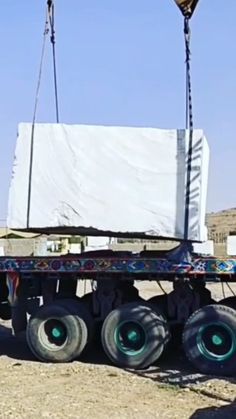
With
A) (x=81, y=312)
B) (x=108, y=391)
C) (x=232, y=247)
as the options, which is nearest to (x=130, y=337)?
(x=81, y=312)

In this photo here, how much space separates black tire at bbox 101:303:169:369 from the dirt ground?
0.19m

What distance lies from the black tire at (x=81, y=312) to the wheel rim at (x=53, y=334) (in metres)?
0.26

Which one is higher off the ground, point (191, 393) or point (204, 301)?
point (204, 301)

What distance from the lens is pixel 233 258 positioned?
971 centimetres

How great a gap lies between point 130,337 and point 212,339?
1.24 meters

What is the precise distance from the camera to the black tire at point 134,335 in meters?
9.84

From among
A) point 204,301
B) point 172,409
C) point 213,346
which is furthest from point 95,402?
point 204,301

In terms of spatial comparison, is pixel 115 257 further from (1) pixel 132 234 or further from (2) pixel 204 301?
(2) pixel 204 301

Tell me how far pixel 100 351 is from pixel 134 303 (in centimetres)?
143

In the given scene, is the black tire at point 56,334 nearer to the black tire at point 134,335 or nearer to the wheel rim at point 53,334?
the wheel rim at point 53,334

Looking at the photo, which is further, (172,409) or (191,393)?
(191,393)

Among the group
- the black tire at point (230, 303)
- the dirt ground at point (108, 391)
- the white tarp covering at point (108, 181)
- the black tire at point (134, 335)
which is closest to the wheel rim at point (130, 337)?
the black tire at point (134, 335)

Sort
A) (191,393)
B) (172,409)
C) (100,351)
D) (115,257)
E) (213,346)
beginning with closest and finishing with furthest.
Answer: (172,409) → (191,393) → (213,346) → (115,257) → (100,351)

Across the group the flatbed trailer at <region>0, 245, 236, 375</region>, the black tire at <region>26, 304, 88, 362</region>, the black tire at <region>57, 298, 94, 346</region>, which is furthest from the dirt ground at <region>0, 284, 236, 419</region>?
the black tire at <region>57, 298, 94, 346</region>
